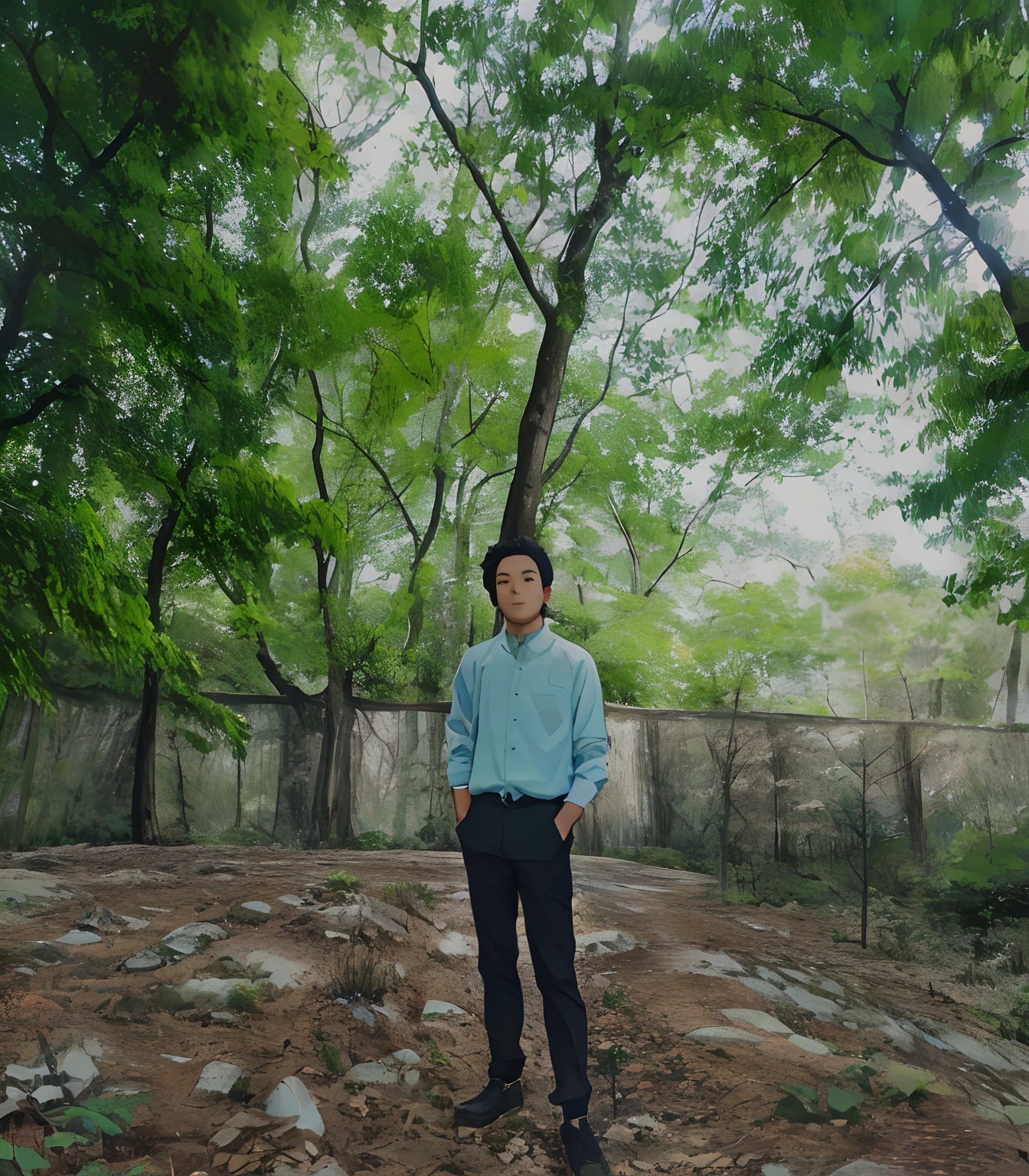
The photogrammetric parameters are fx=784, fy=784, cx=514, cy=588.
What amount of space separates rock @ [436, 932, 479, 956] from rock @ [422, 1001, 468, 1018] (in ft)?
1.16

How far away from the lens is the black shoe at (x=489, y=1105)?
7.28ft

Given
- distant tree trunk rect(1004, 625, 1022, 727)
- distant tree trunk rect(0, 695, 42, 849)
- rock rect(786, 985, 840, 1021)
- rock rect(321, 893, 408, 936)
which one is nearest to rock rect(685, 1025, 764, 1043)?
rock rect(786, 985, 840, 1021)

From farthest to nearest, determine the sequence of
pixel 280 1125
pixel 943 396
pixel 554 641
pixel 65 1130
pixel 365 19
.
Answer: pixel 943 396 → pixel 365 19 → pixel 554 641 → pixel 280 1125 → pixel 65 1130

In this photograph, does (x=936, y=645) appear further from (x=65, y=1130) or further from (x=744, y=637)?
(x=65, y=1130)

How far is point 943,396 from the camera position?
4383 mm

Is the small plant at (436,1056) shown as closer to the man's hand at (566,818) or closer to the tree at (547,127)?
the man's hand at (566,818)

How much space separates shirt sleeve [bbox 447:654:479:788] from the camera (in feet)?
7.43

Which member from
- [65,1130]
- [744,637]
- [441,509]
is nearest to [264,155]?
[441,509]

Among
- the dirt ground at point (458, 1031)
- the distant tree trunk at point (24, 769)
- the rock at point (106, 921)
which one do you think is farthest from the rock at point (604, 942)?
the distant tree trunk at point (24, 769)

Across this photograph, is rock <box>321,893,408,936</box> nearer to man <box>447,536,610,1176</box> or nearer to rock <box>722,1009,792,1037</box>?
man <box>447,536,610,1176</box>

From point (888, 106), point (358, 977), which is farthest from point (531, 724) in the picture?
point (888, 106)

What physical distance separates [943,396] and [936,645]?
1392 mm

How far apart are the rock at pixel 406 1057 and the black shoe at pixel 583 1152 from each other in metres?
0.76

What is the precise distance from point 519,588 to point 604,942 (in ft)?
7.17
